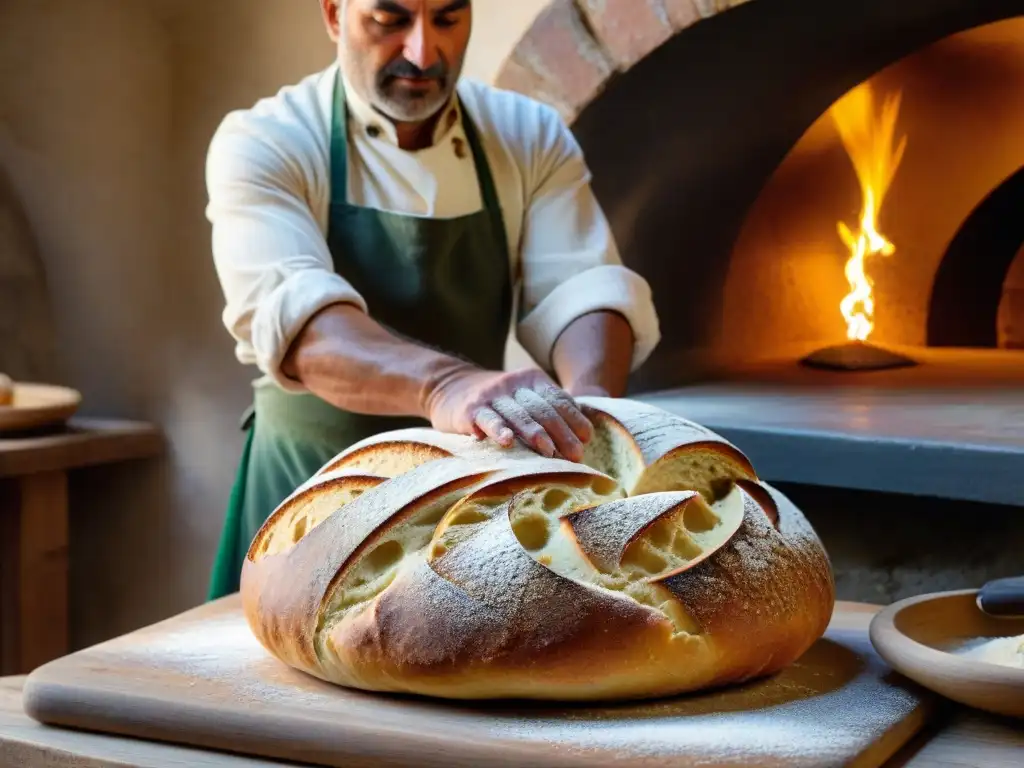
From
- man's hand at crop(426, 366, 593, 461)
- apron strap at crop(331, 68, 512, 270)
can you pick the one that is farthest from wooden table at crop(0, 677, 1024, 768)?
apron strap at crop(331, 68, 512, 270)

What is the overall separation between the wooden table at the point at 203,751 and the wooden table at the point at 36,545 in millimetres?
1566

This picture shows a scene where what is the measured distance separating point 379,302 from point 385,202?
0.44 feet

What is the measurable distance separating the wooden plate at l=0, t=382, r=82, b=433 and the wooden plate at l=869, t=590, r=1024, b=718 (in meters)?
1.89

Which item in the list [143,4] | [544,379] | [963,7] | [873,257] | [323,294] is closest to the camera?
[544,379]

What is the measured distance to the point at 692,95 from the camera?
246 cm

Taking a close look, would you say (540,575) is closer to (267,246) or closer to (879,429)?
(267,246)

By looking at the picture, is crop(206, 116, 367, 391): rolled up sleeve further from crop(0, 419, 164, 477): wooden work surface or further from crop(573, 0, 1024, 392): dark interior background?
crop(0, 419, 164, 477): wooden work surface

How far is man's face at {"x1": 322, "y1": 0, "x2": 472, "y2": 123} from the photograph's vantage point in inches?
62.0

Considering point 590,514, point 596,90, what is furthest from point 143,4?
point 590,514

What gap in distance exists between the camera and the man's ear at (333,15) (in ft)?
5.44

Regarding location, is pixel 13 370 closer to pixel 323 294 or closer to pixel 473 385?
pixel 323 294

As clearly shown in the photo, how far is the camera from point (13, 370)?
9.52ft

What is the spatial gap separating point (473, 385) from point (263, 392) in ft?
2.15

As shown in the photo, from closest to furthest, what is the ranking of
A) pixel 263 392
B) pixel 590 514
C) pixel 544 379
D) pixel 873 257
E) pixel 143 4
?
pixel 590 514, pixel 544 379, pixel 263 392, pixel 143 4, pixel 873 257
